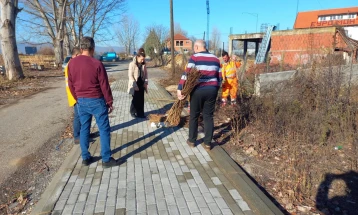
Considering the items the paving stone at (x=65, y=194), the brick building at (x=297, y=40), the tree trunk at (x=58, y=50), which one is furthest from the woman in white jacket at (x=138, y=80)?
the tree trunk at (x=58, y=50)

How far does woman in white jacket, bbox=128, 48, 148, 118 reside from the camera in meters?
6.20

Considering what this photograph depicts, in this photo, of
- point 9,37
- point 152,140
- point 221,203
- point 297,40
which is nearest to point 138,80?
point 152,140

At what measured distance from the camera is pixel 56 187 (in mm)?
3363

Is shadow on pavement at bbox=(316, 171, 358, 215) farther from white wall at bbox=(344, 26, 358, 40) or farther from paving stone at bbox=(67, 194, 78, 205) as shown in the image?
white wall at bbox=(344, 26, 358, 40)

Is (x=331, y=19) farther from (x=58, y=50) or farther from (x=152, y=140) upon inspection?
(x=152, y=140)

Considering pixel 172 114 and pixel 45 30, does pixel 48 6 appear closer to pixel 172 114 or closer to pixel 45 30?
pixel 45 30

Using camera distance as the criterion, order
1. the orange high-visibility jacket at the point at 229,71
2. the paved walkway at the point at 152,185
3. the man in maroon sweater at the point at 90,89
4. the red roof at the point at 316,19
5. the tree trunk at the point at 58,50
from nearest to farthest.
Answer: the paved walkway at the point at 152,185, the man in maroon sweater at the point at 90,89, the orange high-visibility jacket at the point at 229,71, the tree trunk at the point at 58,50, the red roof at the point at 316,19

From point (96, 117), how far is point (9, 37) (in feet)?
48.5

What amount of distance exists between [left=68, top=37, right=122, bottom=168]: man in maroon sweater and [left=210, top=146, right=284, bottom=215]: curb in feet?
5.81

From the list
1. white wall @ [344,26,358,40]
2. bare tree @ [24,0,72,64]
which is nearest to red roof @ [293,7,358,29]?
white wall @ [344,26,358,40]

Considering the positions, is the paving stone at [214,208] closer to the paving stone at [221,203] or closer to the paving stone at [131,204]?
the paving stone at [221,203]

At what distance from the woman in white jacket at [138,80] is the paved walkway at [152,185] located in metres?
1.70

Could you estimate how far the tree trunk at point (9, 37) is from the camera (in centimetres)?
1420

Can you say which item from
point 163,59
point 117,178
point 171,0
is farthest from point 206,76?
point 163,59
